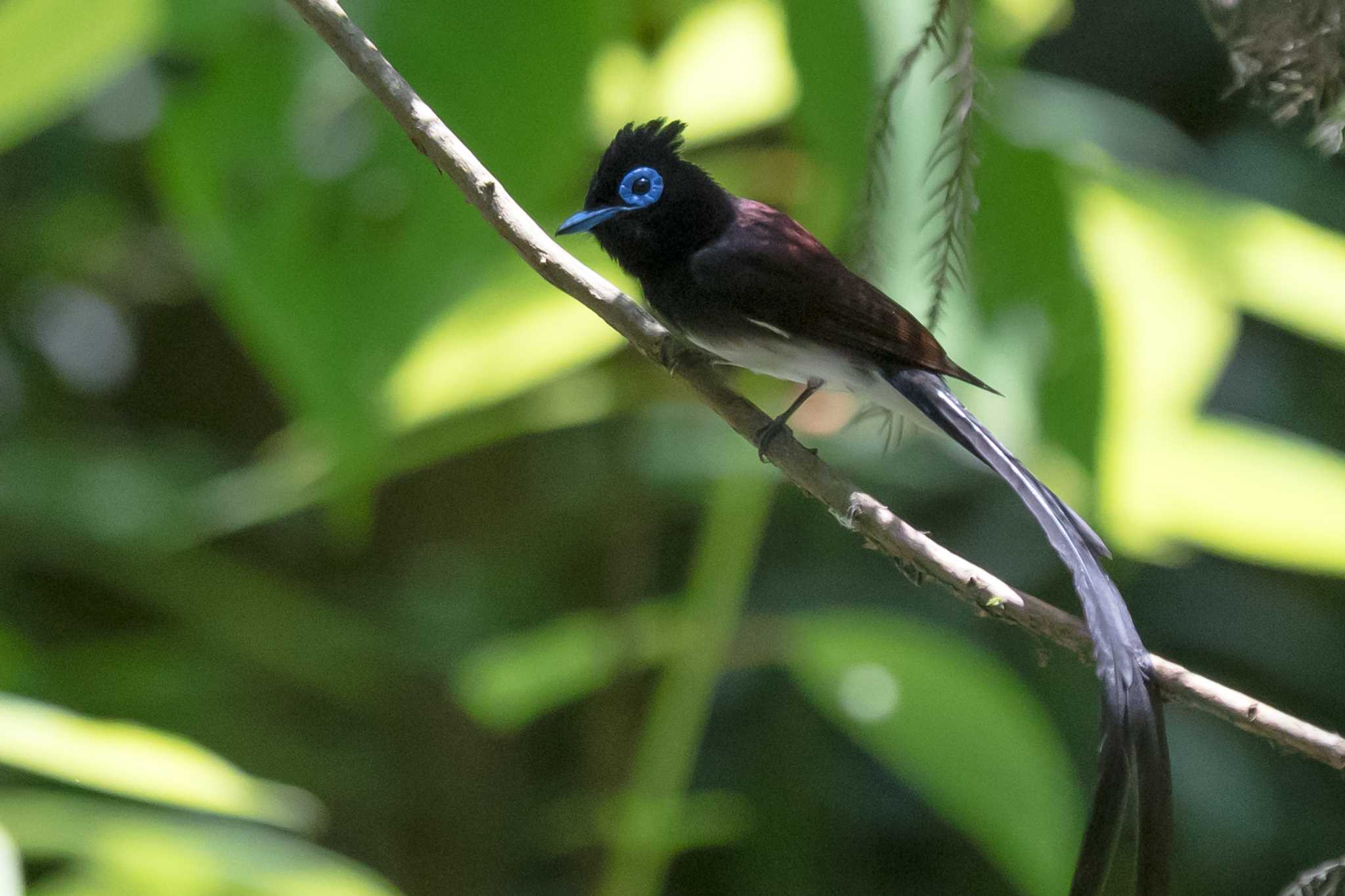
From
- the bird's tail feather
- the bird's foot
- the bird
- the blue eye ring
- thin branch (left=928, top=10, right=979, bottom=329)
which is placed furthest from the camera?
the blue eye ring

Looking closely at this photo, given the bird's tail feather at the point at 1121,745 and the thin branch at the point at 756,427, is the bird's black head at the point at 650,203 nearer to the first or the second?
the thin branch at the point at 756,427

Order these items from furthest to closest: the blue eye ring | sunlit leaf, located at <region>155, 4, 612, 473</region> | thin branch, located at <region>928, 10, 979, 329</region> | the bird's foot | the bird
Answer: the blue eye ring, the bird, sunlit leaf, located at <region>155, 4, 612, 473</region>, the bird's foot, thin branch, located at <region>928, 10, 979, 329</region>

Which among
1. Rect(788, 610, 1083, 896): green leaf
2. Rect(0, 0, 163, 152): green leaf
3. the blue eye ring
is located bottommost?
Rect(788, 610, 1083, 896): green leaf

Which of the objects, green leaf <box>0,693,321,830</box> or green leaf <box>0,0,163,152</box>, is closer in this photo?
green leaf <box>0,693,321,830</box>

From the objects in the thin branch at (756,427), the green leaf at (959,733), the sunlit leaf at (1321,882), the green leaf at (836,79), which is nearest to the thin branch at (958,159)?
the green leaf at (836,79)

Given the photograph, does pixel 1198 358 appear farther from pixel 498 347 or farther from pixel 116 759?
pixel 116 759

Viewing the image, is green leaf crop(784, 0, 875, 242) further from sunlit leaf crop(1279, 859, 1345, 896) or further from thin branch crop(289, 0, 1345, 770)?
sunlit leaf crop(1279, 859, 1345, 896)

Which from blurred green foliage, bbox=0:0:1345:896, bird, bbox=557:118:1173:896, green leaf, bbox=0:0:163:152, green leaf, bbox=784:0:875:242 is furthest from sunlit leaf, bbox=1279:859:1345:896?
green leaf, bbox=0:0:163:152
